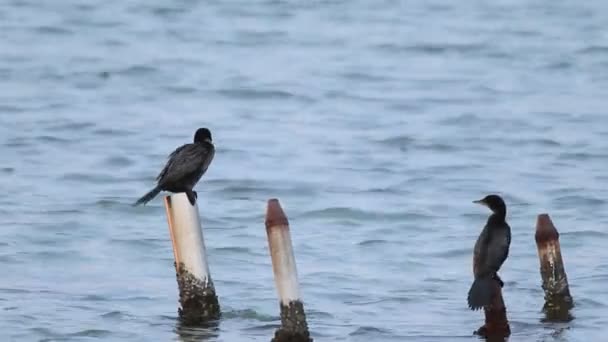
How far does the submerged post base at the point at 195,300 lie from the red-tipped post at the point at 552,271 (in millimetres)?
2132

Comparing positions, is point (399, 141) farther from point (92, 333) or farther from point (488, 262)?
point (488, 262)

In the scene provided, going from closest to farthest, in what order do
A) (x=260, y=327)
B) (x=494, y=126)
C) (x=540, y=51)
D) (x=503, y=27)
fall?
(x=260, y=327) → (x=494, y=126) → (x=540, y=51) → (x=503, y=27)

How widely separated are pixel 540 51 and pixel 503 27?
8.03ft

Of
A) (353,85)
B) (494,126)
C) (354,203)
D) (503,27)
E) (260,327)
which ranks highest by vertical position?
(503,27)

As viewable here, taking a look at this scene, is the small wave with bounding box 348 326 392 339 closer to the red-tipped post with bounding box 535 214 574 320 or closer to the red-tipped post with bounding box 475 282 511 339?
the red-tipped post with bounding box 475 282 511 339

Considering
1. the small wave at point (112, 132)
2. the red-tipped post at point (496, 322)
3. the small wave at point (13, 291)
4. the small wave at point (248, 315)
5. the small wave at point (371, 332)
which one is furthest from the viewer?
the small wave at point (112, 132)

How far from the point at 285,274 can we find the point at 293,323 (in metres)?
0.43

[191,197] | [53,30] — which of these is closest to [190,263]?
[191,197]

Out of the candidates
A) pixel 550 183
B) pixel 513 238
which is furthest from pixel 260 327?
pixel 550 183

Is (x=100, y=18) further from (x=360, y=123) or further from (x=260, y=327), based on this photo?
(x=260, y=327)

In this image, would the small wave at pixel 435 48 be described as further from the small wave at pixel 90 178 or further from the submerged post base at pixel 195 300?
the submerged post base at pixel 195 300

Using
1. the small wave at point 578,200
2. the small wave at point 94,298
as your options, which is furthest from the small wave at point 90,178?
the small wave at point 94,298

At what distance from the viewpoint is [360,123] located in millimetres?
23594

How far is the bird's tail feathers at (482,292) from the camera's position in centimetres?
1022
